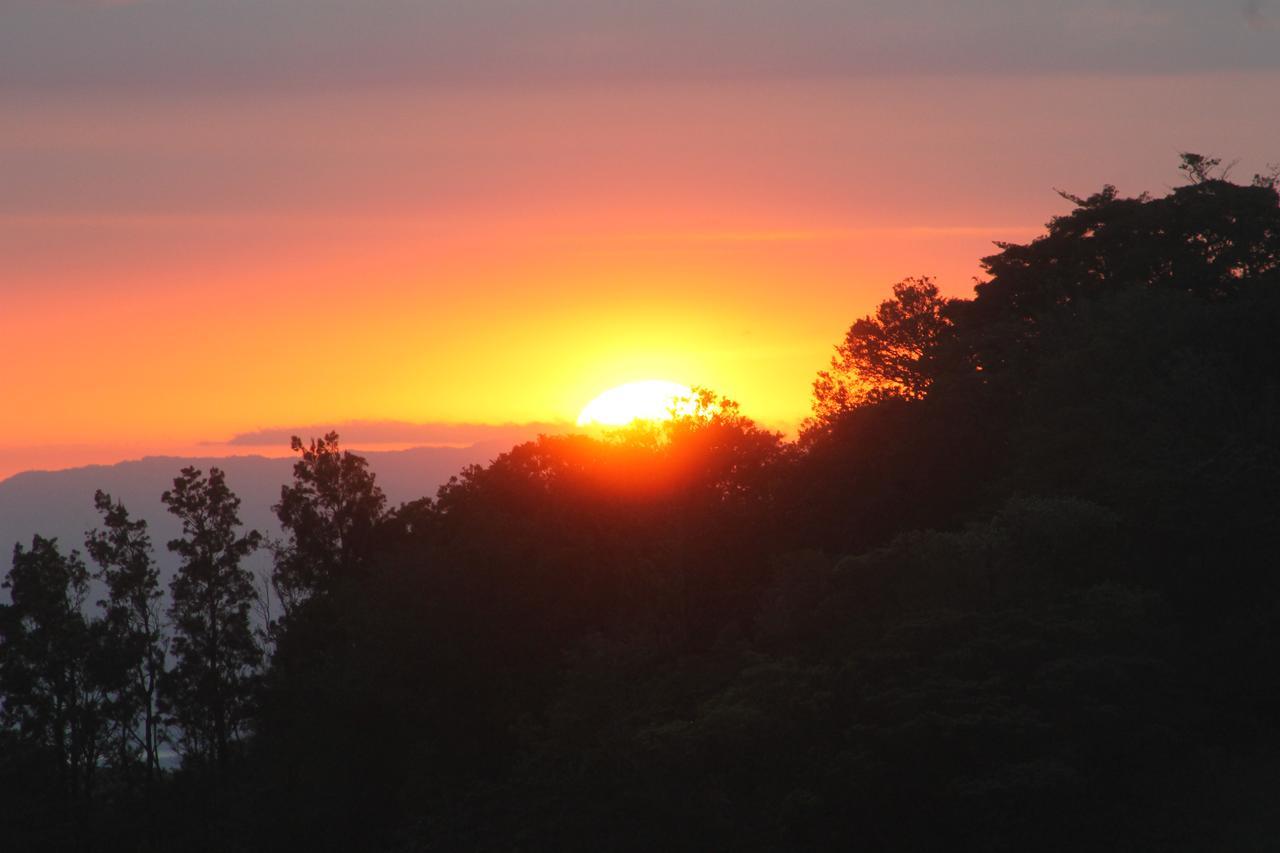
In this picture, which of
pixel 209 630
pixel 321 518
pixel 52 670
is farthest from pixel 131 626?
pixel 321 518

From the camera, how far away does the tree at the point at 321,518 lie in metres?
58.9

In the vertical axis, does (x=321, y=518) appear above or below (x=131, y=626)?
above

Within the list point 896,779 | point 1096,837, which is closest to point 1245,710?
point 1096,837

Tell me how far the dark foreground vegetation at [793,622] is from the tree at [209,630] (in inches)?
6.6

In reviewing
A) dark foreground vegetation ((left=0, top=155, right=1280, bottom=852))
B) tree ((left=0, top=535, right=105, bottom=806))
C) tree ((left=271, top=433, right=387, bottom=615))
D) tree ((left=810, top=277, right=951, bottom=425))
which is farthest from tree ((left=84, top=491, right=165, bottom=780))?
Answer: tree ((left=810, top=277, right=951, bottom=425))

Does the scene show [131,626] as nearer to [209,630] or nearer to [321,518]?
[209,630]

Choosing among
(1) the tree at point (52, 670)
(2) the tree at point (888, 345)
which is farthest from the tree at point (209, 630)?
(2) the tree at point (888, 345)

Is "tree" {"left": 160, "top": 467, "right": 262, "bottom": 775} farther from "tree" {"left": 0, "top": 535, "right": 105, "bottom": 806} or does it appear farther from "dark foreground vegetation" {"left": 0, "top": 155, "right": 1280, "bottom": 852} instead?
"tree" {"left": 0, "top": 535, "right": 105, "bottom": 806}

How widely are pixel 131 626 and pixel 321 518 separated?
9378mm

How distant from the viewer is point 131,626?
59.1m

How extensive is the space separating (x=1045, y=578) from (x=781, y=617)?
6.10m

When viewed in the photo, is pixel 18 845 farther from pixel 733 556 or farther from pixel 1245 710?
pixel 1245 710

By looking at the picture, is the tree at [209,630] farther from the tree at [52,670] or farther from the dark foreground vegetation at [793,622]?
the tree at [52,670]

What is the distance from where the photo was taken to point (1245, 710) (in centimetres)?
2869
